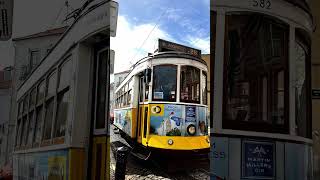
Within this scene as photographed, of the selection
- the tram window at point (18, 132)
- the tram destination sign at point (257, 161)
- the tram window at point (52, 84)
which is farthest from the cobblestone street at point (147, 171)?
the tram window at point (18, 132)

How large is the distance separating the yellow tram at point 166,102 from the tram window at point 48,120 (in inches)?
12.8

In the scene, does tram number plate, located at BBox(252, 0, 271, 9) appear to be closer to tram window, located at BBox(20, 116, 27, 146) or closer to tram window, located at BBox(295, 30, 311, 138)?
tram window, located at BBox(295, 30, 311, 138)

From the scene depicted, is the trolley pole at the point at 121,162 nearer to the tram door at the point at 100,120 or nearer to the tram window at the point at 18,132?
the tram door at the point at 100,120

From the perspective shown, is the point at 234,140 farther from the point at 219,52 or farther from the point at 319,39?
the point at 319,39

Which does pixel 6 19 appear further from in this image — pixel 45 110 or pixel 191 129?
pixel 191 129


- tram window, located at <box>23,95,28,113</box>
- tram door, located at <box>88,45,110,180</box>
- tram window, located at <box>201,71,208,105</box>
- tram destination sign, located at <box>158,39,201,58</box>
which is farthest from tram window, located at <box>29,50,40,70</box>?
tram window, located at <box>201,71,208,105</box>

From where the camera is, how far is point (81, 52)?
4.06 feet

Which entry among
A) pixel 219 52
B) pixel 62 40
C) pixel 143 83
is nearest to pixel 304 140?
pixel 219 52

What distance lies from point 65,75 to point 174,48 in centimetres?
42

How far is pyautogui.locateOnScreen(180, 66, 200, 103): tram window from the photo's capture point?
1.05m

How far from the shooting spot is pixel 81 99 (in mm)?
1232

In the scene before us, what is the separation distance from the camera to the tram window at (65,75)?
129cm

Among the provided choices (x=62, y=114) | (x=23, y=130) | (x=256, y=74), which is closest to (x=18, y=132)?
(x=23, y=130)

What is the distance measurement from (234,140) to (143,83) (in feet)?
1.02
